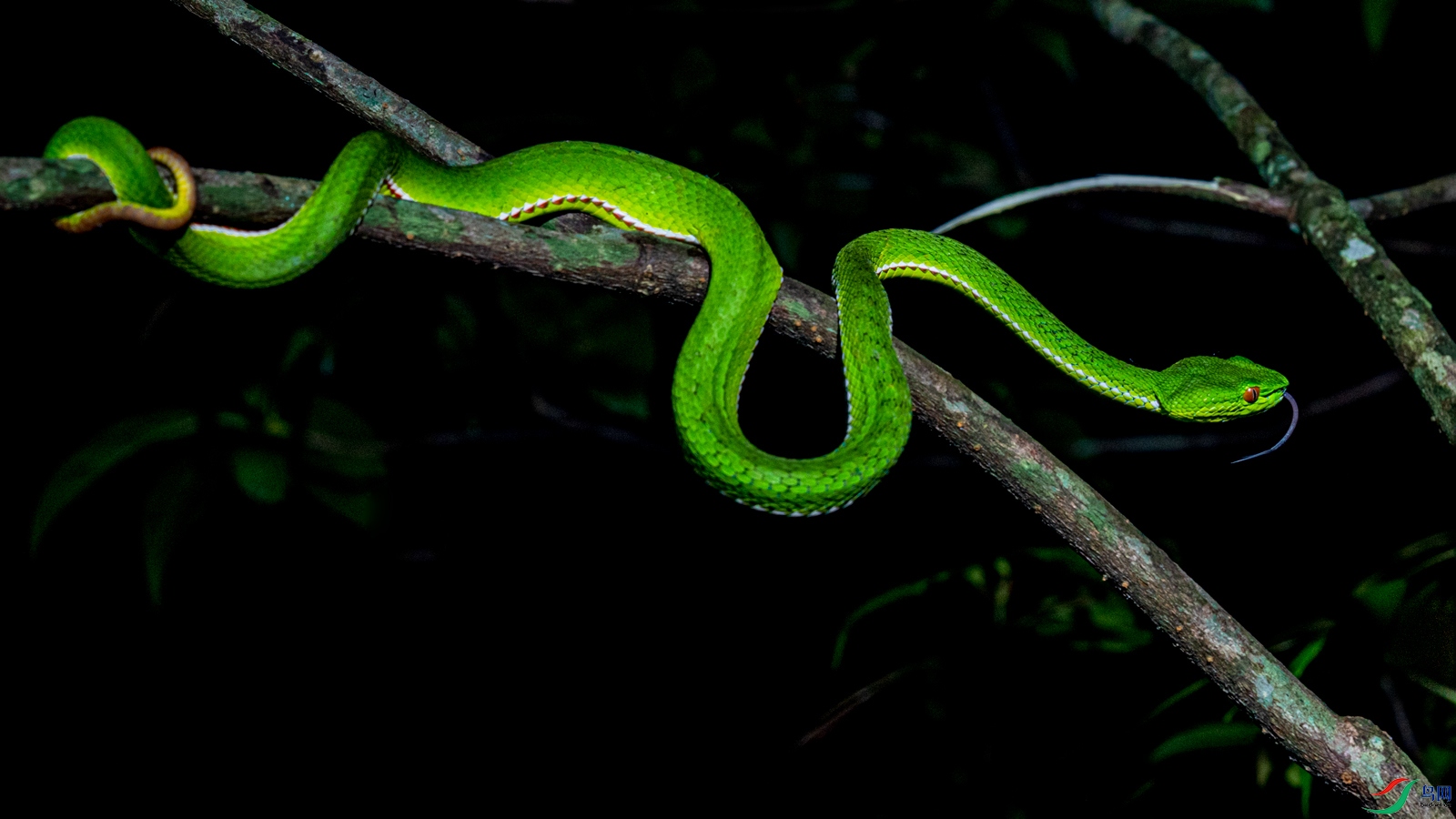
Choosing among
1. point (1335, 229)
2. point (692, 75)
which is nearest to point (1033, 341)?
point (1335, 229)

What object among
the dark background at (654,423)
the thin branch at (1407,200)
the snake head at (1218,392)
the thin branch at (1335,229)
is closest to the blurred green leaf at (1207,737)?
the dark background at (654,423)

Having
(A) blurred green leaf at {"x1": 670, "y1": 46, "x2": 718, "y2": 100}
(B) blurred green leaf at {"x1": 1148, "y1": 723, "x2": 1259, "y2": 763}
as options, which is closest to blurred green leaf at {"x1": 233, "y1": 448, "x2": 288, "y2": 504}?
(A) blurred green leaf at {"x1": 670, "y1": 46, "x2": 718, "y2": 100}

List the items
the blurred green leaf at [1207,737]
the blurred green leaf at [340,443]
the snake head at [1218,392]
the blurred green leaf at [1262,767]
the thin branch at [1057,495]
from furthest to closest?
the blurred green leaf at [340,443]
the snake head at [1218,392]
the blurred green leaf at [1262,767]
the blurred green leaf at [1207,737]
the thin branch at [1057,495]

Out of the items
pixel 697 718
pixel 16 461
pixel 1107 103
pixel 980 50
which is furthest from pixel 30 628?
pixel 1107 103

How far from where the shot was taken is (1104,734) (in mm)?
2338

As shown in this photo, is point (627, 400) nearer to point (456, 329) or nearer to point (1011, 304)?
point (456, 329)

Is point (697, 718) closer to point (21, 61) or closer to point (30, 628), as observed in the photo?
point (30, 628)

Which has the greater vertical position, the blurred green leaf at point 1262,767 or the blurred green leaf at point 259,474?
the blurred green leaf at point 259,474

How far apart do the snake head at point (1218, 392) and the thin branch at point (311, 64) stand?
2300 mm

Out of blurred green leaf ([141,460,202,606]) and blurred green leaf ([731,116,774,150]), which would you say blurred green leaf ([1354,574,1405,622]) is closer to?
blurred green leaf ([731,116,774,150])

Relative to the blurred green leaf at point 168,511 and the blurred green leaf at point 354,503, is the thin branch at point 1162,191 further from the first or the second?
the blurred green leaf at point 168,511

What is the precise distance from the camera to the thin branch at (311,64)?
71.9 inches

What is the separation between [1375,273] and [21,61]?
4.79 m

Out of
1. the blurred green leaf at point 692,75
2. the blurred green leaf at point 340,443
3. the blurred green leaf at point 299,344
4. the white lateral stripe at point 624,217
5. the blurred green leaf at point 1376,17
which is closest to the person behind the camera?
the white lateral stripe at point 624,217
